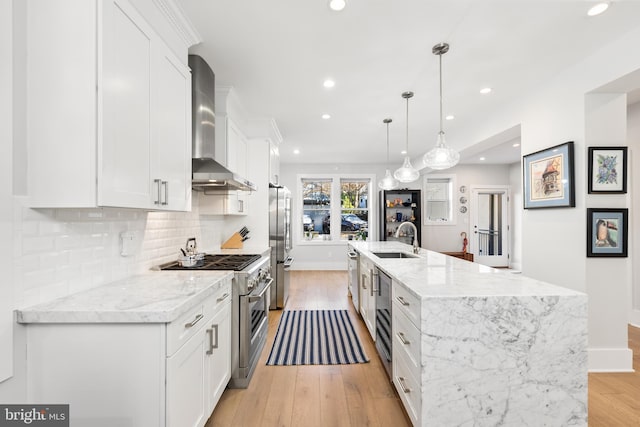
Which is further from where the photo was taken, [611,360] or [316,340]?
[316,340]

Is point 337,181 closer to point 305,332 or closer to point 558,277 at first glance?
point 305,332

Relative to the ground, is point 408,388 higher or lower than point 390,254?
lower

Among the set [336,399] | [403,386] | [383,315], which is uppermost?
[383,315]

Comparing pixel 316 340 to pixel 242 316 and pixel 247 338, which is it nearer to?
pixel 247 338

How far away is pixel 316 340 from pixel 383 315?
101cm

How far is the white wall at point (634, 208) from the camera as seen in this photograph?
135 inches

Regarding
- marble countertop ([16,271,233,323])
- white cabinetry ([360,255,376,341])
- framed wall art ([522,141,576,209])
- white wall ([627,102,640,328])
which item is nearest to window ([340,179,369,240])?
white cabinetry ([360,255,376,341])

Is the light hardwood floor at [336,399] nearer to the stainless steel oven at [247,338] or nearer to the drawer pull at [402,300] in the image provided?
the stainless steel oven at [247,338]

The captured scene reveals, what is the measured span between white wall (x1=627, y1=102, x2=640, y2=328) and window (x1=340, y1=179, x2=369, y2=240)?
4.67m

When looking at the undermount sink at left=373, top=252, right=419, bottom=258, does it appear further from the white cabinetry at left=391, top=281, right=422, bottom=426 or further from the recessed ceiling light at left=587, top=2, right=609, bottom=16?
the recessed ceiling light at left=587, top=2, right=609, bottom=16

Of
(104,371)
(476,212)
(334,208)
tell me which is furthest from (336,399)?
(476,212)

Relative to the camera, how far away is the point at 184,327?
137cm

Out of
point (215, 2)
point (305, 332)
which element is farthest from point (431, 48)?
point (305, 332)

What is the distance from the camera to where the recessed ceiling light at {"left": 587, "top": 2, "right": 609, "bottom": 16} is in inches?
74.5
